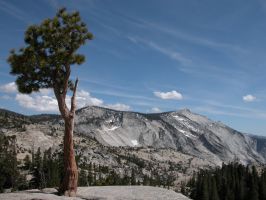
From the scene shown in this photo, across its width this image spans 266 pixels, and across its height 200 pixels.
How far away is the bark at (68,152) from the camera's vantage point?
3539 centimetres

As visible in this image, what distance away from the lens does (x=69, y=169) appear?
118 ft

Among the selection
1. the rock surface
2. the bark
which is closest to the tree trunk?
the bark

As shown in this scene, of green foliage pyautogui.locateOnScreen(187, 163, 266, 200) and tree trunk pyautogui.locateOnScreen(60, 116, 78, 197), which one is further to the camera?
green foliage pyautogui.locateOnScreen(187, 163, 266, 200)

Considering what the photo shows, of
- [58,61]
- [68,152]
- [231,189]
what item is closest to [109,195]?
[68,152]

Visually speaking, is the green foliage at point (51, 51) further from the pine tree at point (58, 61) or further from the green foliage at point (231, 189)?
the green foliage at point (231, 189)

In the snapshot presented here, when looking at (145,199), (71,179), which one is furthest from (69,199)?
(145,199)

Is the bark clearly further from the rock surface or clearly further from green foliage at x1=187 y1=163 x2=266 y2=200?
green foliage at x1=187 y1=163 x2=266 y2=200

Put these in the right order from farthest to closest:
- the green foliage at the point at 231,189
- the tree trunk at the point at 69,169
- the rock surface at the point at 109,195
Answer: the green foliage at the point at 231,189
the tree trunk at the point at 69,169
the rock surface at the point at 109,195

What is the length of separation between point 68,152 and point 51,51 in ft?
33.5

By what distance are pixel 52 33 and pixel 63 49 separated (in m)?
1.91

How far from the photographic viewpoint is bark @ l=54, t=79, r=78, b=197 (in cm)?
3539

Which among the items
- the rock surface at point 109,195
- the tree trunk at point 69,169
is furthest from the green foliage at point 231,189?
the tree trunk at point 69,169

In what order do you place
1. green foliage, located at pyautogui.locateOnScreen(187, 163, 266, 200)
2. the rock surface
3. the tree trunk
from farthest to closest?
green foliage, located at pyautogui.locateOnScreen(187, 163, 266, 200), the tree trunk, the rock surface

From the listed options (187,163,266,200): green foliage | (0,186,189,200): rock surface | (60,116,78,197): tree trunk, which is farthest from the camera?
(187,163,266,200): green foliage
